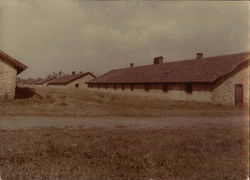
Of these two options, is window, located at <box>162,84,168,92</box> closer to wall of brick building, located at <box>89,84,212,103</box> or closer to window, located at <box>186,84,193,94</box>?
wall of brick building, located at <box>89,84,212,103</box>

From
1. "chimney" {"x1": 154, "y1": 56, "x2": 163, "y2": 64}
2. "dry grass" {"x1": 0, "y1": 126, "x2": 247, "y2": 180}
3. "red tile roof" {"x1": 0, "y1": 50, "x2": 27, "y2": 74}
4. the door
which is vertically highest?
"chimney" {"x1": 154, "y1": 56, "x2": 163, "y2": 64}

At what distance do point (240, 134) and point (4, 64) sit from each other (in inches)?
651

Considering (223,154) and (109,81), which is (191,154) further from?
(109,81)

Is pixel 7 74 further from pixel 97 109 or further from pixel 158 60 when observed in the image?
pixel 158 60

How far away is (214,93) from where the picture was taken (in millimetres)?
24625

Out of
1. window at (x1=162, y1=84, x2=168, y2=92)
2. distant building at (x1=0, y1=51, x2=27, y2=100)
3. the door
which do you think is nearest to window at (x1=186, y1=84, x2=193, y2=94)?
window at (x1=162, y1=84, x2=168, y2=92)

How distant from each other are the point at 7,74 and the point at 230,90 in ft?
63.5

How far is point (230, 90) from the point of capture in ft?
83.4

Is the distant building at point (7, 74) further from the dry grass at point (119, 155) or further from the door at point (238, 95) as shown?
the door at point (238, 95)

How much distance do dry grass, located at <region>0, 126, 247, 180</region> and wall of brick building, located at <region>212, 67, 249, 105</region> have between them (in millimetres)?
15829

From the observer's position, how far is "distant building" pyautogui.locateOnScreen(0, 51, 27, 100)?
63.5 feet

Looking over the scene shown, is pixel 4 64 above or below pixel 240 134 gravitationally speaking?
above

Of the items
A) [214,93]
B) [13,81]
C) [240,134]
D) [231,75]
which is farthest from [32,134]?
[231,75]

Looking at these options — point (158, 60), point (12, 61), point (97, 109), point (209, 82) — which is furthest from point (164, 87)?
point (12, 61)
